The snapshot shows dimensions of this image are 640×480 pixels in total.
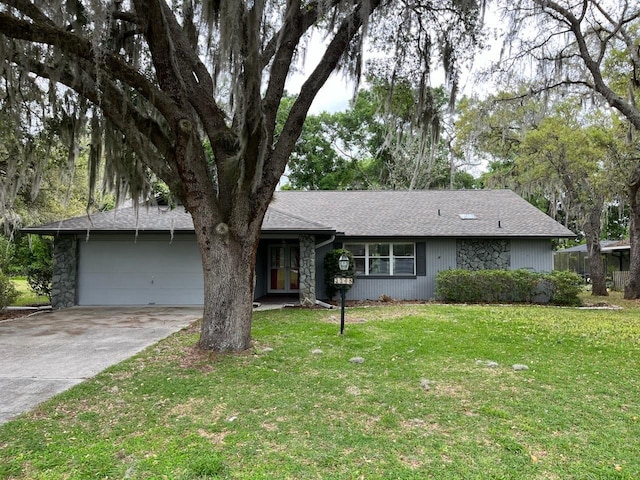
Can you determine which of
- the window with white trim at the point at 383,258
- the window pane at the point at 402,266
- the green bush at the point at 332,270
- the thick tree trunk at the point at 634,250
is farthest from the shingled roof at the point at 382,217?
the thick tree trunk at the point at 634,250

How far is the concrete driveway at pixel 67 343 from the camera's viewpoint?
445cm

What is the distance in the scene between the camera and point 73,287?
11.2 m

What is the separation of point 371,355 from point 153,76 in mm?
5687

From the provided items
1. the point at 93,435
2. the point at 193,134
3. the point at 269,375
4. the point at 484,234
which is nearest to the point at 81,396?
the point at 93,435

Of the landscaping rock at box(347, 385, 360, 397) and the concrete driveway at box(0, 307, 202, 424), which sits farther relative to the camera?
the concrete driveway at box(0, 307, 202, 424)

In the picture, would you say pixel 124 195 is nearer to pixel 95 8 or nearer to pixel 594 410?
pixel 95 8

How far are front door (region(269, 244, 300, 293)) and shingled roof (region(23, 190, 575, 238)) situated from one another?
137 cm

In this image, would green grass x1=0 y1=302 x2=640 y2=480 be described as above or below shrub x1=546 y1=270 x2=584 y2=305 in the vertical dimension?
below

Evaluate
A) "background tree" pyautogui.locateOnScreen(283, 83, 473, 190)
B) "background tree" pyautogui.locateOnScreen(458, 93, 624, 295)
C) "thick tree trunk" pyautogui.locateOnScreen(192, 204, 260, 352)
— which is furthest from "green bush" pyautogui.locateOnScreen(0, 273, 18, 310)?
"background tree" pyautogui.locateOnScreen(283, 83, 473, 190)

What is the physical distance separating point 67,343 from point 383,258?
8.90 metres

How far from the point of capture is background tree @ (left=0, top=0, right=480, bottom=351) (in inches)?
188

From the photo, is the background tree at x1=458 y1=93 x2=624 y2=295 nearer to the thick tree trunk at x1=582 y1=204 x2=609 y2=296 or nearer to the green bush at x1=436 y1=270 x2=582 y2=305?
the thick tree trunk at x1=582 y1=204 x2=609 y2=296

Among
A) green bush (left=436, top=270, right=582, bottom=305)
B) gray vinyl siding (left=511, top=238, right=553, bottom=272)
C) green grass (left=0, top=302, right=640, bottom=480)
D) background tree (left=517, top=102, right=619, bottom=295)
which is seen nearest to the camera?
green grass (left=0, top=302, right=640, bottom=480)

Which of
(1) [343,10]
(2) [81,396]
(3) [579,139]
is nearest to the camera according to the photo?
(2) [81,396]
